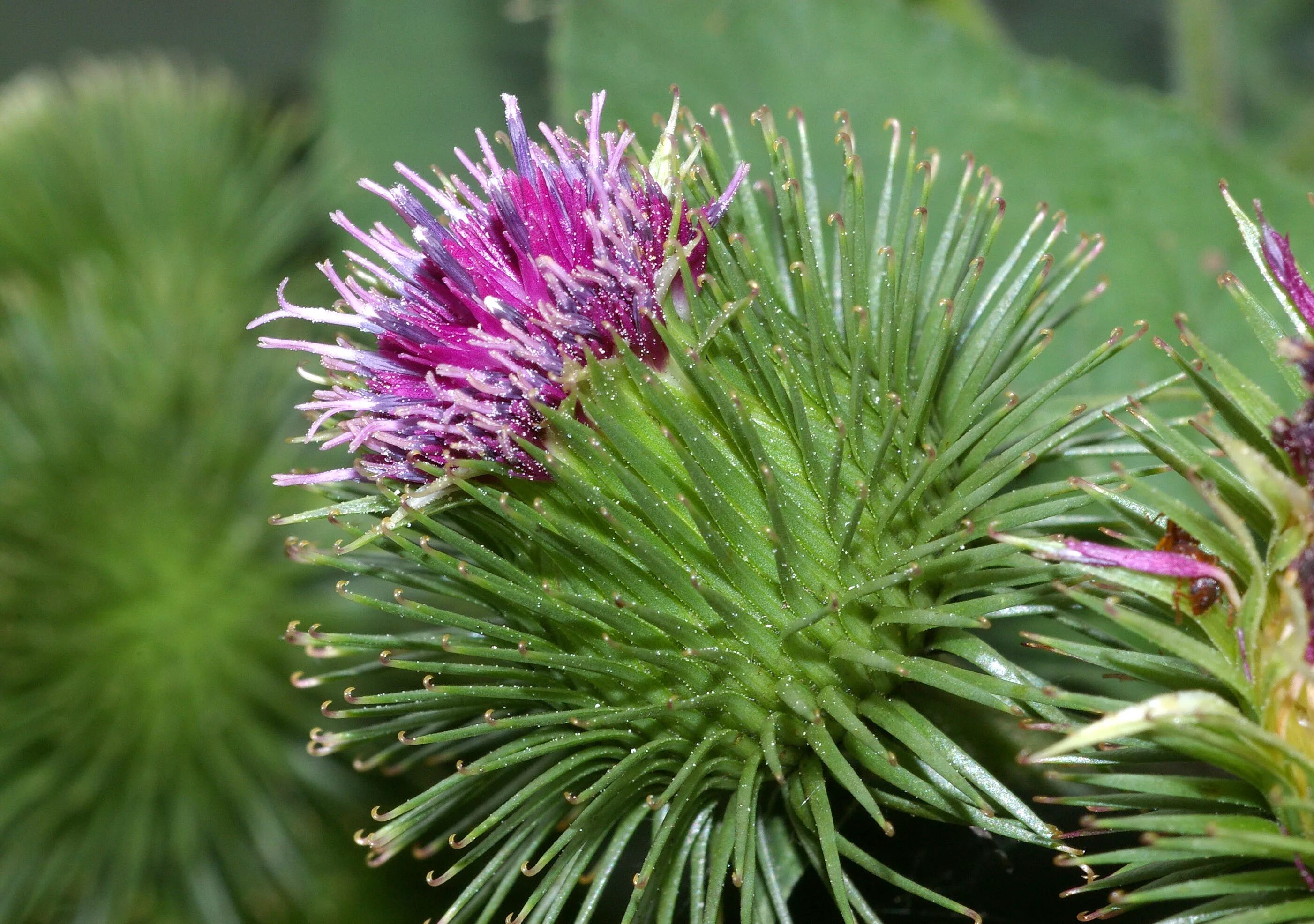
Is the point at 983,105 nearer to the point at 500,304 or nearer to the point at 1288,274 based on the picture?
the point at 1288,274

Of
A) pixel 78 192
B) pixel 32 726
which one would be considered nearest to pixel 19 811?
pixel 32 726

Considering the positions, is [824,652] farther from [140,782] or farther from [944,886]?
[140,782]

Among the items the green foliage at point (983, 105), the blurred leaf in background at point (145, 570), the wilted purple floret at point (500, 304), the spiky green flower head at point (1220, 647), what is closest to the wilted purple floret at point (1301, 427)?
the spiky green flower head at point (1220, 647)

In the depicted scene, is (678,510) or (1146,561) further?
(678,510)

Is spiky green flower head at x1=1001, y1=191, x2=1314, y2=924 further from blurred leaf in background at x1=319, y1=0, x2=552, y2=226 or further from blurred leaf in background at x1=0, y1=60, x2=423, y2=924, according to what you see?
blurred leaf in background at x1=319, y1=0, x2=552, y2=226


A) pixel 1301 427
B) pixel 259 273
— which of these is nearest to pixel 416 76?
pixel 259 273

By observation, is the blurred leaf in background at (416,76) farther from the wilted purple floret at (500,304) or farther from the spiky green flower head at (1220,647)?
the spiky green flower head at (1220,647)
